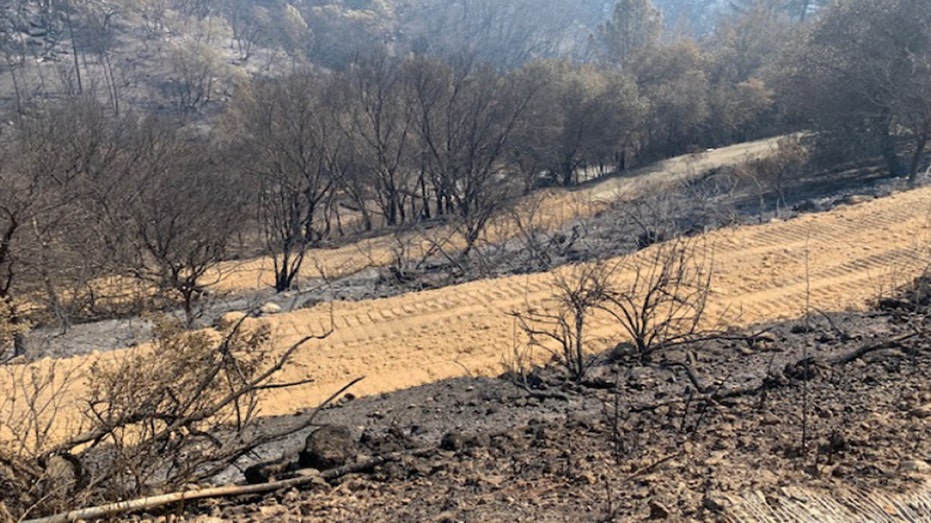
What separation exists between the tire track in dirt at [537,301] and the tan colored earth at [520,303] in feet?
0.06

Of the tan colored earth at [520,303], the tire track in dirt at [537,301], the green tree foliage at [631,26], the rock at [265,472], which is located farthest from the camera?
the green tree foliage at [631,26]

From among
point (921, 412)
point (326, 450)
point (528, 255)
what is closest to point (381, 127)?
point (528, 255)

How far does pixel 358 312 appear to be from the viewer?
13680mm

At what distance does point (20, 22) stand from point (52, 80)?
746 inches

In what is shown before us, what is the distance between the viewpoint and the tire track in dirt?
10828mm

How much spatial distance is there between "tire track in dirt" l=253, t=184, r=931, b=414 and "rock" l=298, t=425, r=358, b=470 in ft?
11.3

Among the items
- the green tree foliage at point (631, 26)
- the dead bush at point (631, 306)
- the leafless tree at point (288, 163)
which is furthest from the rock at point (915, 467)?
the green tree foliage at point (631, 26)

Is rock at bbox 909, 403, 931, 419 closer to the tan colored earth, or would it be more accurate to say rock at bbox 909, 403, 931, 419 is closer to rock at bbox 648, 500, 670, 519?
rock at bbox 648, 500, 670, 519

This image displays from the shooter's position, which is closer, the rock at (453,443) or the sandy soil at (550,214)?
the rock at (453,443)

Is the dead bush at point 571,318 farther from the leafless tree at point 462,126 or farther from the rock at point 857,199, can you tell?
the leafless tree at point 462,126

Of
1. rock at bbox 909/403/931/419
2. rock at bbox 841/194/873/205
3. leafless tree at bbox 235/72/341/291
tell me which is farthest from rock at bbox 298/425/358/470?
rock at bbox 841/194/873/205

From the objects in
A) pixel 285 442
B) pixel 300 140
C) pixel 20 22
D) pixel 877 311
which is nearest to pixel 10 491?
pixel 285 442

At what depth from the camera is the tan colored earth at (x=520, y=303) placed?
1073 centimetres

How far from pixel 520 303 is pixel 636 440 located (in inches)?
293
